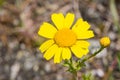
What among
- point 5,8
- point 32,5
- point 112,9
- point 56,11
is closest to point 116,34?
point 112,9

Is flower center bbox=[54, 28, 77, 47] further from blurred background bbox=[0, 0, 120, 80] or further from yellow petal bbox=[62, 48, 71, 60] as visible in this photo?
blurred background bbox=[0, 0, 120, 80]

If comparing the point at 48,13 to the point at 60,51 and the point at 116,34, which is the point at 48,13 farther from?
the point at 60,51

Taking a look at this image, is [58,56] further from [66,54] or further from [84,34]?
[84,34]

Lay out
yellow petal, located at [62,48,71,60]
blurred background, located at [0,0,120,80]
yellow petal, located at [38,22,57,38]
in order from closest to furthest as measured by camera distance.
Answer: yellow petal, located at [62,48,71,60]
yellow petal, located at [38,22,57,38]
blurred background, located at [0,0,120,80]

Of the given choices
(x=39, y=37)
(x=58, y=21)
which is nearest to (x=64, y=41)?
(x=58, y=21)

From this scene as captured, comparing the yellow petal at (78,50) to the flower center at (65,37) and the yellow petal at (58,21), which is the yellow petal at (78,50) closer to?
the flower center at (65,37)

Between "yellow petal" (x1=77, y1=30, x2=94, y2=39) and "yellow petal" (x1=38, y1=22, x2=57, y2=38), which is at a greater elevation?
"yellow petal" (x1=38, y1=22, x2=57, y2=38)

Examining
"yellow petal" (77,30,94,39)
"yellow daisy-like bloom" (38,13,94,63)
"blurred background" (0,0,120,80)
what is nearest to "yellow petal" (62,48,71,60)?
"yellow daisy-like bloom" (38,13,94,63)

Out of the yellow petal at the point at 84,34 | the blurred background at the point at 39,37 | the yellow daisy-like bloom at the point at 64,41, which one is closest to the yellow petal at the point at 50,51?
the yellow daisy-like bloom at the point at 64,41
